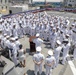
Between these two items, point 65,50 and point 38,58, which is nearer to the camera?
point 38,58

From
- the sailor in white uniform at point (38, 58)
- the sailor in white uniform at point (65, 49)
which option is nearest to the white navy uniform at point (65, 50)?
the sailor in white uniform at point (65, 49)

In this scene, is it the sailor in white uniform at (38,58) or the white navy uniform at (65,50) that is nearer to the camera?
the sailor in white uniform at (38,58)

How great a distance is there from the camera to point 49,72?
391 inches

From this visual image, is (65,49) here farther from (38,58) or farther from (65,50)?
(38,58)

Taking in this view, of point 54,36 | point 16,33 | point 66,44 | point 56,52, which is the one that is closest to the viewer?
point 56,52

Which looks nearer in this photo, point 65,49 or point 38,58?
point 38,58

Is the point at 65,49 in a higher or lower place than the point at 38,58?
lower

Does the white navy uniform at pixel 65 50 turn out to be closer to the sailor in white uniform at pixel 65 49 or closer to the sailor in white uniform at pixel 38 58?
the sailor in white uniform at pixel 65 49

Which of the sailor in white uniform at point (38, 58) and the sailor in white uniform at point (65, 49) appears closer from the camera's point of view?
the sailor in white uniform at point (38, 58)

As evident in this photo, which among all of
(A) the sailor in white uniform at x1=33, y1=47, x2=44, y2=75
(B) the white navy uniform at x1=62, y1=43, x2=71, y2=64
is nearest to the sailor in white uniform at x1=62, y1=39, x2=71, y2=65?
(B) the white navy uniform at x1=62, y1=43, x2=71, y2=64

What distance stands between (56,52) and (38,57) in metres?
1.92

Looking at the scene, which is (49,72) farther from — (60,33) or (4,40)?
(60,33)

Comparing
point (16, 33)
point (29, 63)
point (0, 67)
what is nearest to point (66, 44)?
point (29, 63)

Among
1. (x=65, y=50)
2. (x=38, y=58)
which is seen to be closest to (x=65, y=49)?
(x=65, y=50)
